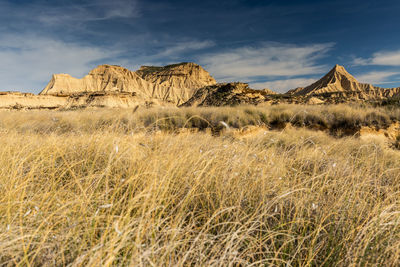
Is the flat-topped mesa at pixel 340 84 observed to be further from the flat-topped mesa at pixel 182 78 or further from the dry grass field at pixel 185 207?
the dry grass field at pixel 185 207

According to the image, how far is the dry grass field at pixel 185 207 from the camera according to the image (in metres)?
1.12

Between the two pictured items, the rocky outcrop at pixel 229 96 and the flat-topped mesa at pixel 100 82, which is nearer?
the rocky outcrop at pixel 229 96

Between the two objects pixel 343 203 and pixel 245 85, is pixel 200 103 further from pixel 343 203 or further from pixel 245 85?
pixel 343 203

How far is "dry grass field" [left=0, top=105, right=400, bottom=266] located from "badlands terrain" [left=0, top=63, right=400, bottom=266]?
0.02 m

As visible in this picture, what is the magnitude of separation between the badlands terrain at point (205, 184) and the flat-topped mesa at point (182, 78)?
5249 centimetres

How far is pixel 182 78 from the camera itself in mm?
83500

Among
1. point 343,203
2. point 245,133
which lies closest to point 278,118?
point 245,133

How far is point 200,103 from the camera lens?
21.8 metres

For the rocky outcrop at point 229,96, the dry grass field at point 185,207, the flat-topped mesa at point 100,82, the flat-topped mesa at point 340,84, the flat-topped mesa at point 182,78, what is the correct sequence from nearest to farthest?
the dry grass field at point 185,207, the rocky outcrop at point 229,96, the flat-topped mesa at point 340,84, the flat-topped mesa at point 100,82, the flat-topped mesa at point 182,78

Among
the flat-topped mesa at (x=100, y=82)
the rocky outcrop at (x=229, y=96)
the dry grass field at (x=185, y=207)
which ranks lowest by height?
the dry grass field at (x=185, y=207)

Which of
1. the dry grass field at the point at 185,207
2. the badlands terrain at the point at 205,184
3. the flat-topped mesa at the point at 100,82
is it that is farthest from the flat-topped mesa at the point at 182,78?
the dry grass field at the point at 185,207

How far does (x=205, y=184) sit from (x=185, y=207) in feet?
0.85

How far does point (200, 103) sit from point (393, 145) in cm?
1651

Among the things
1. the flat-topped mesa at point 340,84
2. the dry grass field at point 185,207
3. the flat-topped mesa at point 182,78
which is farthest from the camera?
the flat-topped mesa at point 182,78
